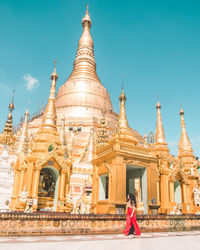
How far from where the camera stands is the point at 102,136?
20047mm

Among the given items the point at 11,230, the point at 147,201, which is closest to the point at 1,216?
the point at 11,230

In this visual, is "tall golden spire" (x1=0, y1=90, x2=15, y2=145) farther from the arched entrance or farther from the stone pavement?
the stone pavement

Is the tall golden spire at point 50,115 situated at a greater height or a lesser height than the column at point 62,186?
greater

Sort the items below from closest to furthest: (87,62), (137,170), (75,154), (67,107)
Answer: (137,170)
(75,154)
(67,107)
(87,62)

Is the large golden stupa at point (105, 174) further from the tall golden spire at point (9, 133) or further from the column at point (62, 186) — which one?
the tall golden spire at point (9, 133)

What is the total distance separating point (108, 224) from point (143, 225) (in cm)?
164

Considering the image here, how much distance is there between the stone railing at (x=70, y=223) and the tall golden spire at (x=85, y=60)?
98.9 ft

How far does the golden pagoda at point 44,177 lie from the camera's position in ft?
47.0

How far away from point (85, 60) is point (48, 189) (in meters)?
26.9

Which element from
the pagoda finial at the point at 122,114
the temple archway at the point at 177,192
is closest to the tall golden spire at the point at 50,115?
the pagoda finial at the point at 122,114

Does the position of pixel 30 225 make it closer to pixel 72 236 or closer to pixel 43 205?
pixel 72 236

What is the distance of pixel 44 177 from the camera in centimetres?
1725

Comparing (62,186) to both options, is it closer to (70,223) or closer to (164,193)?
(164,193)

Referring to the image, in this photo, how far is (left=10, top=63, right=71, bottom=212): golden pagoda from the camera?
14.3 m
